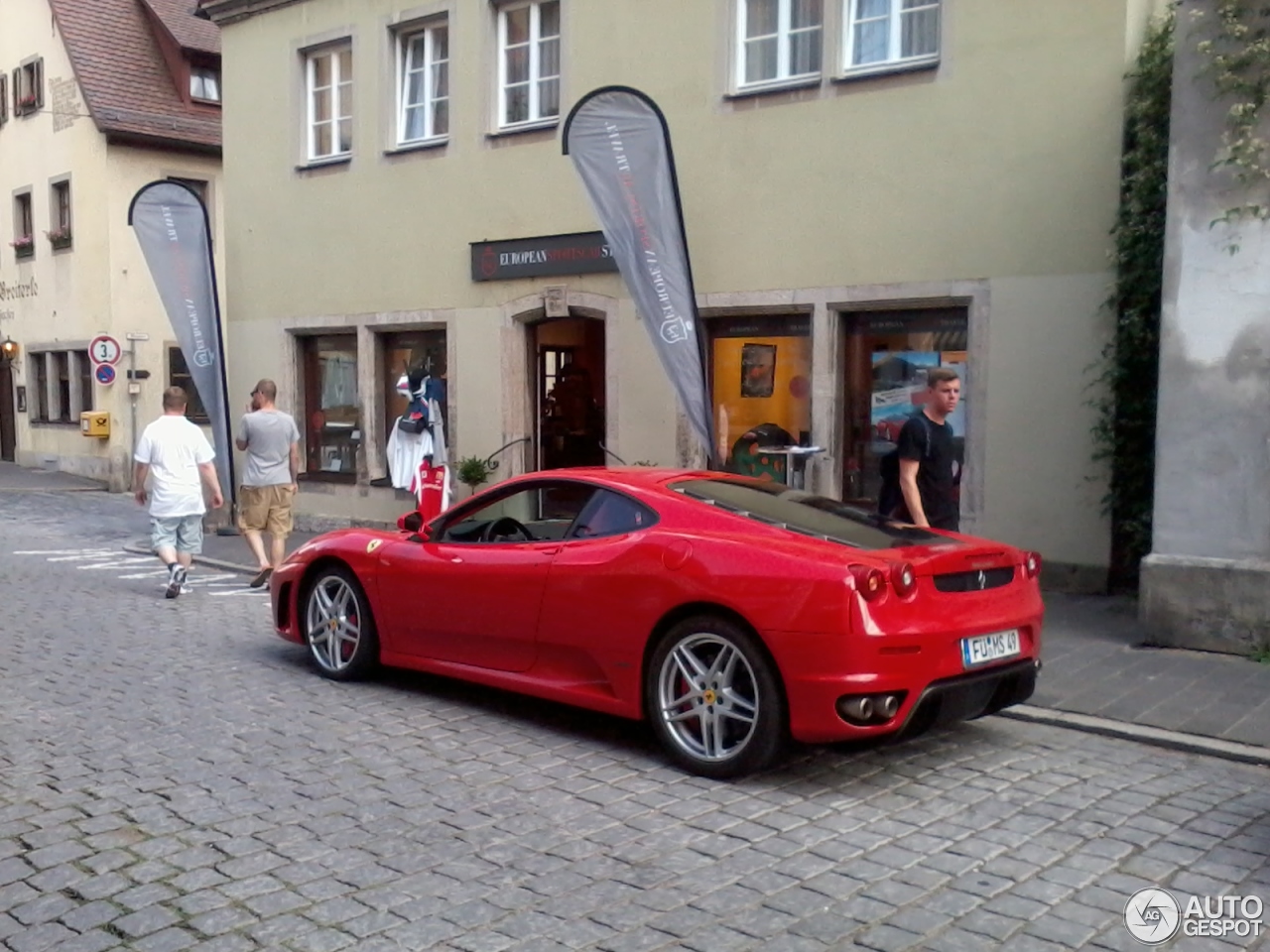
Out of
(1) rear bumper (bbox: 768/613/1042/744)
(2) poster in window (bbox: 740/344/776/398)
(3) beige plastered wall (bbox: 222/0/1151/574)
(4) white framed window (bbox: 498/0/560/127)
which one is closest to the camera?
(1) rear bumper (bbox: 768/613/1042/744)

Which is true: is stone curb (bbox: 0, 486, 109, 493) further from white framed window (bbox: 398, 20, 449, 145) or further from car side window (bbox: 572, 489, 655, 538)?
car side window (bbox: 572, 489, 655, 538)

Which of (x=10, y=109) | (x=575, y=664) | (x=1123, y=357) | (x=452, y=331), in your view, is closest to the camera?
(x=575, y=664)

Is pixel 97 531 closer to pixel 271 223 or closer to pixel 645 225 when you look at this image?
pixel 271 223

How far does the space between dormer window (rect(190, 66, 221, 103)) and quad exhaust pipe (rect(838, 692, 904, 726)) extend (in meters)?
25.8

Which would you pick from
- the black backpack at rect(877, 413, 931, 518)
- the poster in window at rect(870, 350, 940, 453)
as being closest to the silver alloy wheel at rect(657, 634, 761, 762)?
the black backpack at rect(877, 413, 931, 518)

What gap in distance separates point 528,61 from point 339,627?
857 cm

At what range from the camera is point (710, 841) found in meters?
4.99

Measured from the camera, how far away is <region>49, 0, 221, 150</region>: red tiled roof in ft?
86.9

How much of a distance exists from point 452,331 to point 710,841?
1090 centimetres

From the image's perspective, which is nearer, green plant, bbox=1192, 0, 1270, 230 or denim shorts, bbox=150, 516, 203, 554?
green plant, bbox=1192, 0, 1270, 230

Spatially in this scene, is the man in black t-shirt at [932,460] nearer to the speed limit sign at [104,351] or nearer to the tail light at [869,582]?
the tail light at [869,582]

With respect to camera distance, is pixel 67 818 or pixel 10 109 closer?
pixel 67 818

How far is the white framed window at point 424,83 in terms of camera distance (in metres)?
15.4

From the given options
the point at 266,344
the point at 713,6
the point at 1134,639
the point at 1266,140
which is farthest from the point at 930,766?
the point at 266,344
